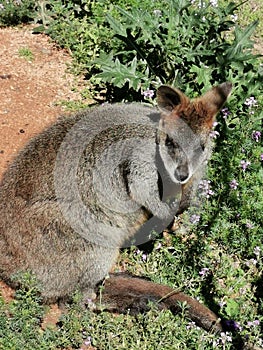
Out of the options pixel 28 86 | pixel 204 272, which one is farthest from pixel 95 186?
pixel 28 86

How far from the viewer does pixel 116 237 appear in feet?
15.5

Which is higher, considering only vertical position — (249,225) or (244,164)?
(244,164)

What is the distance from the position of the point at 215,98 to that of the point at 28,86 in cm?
249

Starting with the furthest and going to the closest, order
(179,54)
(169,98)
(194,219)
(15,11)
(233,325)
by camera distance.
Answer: (15,11), (179,54), (194,219), (169,98), (233,325)

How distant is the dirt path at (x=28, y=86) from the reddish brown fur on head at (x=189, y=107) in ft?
5.58

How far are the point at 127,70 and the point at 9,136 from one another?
4.17ft

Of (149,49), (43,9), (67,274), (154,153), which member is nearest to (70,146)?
(154,153)

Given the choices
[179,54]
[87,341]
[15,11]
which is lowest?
[87,341]

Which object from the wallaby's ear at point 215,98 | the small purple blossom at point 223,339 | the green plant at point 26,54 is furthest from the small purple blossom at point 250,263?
the green plant at point 26,54

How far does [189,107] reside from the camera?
183 inches

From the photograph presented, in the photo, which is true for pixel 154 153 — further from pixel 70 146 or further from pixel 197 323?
pixel 197 323

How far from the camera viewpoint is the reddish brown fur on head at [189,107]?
181 inches

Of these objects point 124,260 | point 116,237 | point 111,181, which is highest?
point 111,181

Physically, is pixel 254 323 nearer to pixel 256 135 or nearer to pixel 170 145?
pixel 170 145
